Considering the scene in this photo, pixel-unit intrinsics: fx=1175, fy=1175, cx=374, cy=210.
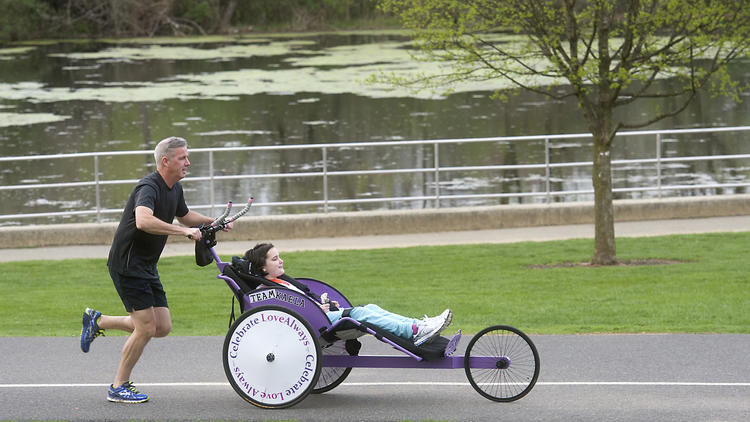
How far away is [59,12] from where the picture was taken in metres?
72.5

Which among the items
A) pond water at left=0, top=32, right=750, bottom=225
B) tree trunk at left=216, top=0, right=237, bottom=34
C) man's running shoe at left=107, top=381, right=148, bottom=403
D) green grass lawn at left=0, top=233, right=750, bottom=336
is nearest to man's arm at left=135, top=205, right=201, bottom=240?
man's running shoe at left=107, top=381, right=148, bottom=403

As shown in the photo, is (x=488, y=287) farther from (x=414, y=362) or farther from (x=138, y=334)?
(x=138, y=334)

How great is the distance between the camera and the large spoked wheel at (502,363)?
297 inches

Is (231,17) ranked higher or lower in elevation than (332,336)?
higher

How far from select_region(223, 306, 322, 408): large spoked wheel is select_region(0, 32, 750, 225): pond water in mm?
9990

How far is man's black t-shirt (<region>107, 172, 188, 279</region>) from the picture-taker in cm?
758

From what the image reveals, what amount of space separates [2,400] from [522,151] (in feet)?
73.8

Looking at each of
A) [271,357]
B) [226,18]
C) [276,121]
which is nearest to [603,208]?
[271,357]

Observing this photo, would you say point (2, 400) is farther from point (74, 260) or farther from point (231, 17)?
point (231, 17)

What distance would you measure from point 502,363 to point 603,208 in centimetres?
751

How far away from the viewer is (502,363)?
24.7 feet

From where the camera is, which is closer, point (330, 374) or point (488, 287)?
point (330, 374)

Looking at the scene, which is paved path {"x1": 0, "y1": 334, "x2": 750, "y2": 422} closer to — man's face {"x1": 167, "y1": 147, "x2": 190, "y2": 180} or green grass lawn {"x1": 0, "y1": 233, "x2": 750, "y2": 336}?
green grass lawn {"x1": 0, "y1": 233, "x2": 750, "y2": 336}

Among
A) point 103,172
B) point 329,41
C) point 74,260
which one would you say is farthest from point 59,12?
point 74,260
